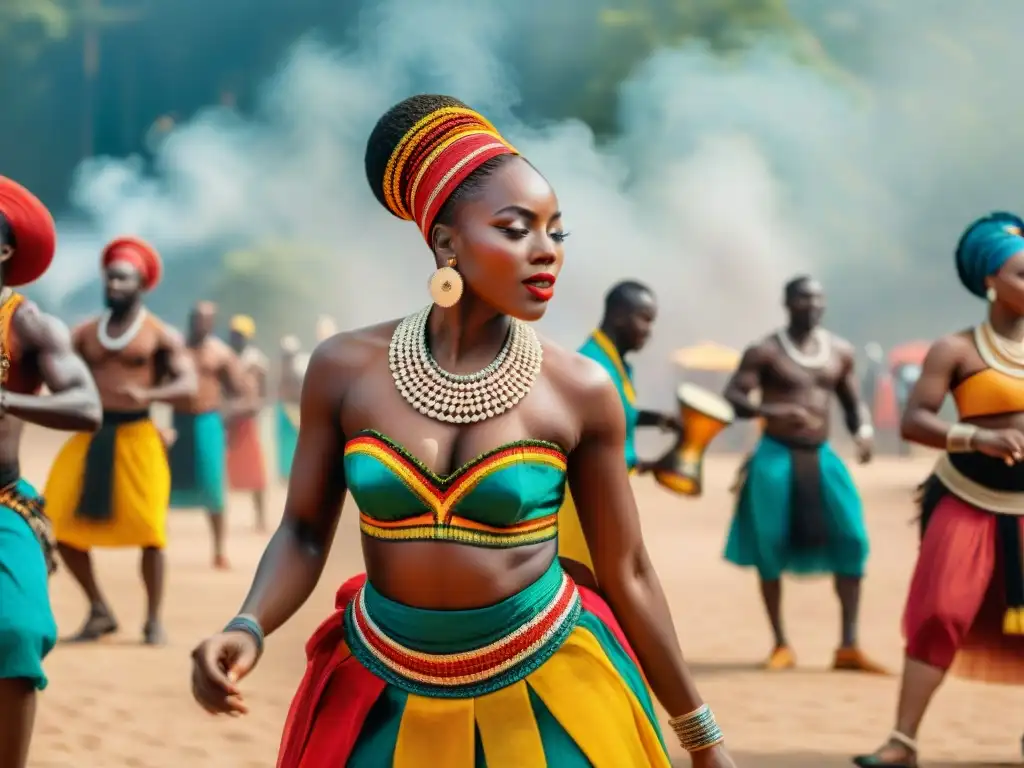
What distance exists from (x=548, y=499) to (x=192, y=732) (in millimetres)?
4839

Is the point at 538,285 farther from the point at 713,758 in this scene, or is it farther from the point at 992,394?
the point at 992,394

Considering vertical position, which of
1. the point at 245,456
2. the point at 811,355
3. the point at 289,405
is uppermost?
the point at 289,405

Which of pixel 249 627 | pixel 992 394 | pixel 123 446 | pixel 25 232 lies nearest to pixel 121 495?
pixel 123 446

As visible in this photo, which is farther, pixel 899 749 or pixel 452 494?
pixel 899 749

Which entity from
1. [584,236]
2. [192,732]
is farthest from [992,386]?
[584,236]

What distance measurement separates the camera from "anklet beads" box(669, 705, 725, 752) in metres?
2.92

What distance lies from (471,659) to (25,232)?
2.17 metres

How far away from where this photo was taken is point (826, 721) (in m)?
7.54

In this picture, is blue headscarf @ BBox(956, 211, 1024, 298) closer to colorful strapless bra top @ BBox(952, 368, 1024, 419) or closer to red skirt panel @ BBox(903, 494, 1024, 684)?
colorful strapless bra top @ BBox(952, 368, 1024, 419)

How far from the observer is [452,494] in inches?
110

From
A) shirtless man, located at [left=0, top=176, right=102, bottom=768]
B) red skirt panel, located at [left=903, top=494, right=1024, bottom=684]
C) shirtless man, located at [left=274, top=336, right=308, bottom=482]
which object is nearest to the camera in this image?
shirtless man, located at [left=0, top=176, right=102, bottom=768]

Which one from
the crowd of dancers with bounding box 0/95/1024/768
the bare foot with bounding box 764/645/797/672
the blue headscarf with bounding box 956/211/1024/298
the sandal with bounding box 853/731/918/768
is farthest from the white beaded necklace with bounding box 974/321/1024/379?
the bare foot with bounding box 764/645/797/672

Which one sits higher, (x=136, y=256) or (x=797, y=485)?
(x=136, y=256)

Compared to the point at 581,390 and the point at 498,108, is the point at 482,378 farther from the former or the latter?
the point at 498,108
